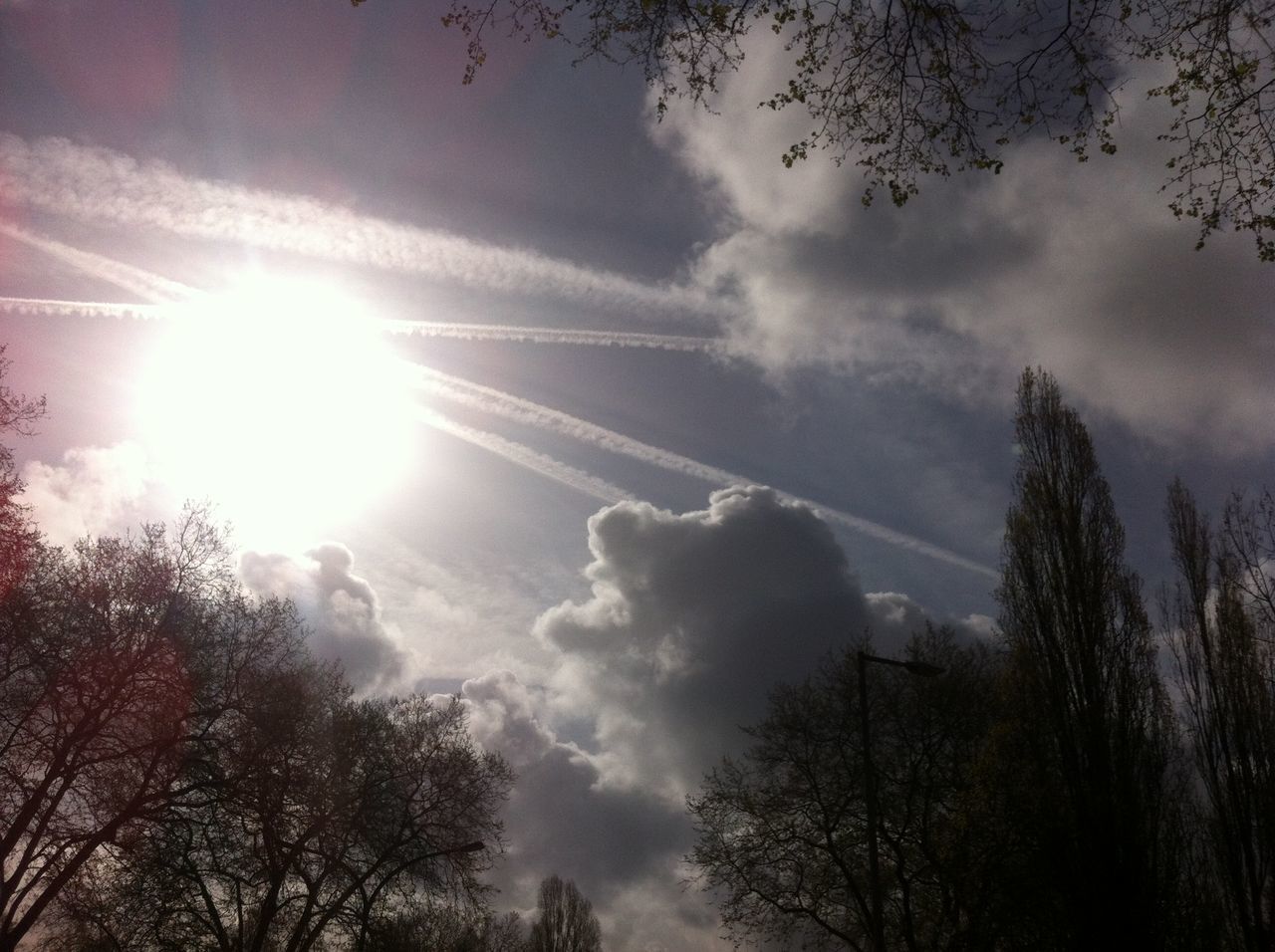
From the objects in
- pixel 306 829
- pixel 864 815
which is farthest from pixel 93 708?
pixel 864 815

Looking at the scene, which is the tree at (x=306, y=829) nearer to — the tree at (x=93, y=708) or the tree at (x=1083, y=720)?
the tree at (x=93, y=708)

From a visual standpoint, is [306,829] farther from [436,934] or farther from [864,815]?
[436,934]

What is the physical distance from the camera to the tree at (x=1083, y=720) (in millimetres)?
18484

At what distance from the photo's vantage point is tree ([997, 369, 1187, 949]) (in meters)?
18.5

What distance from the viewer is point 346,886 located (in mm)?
23891

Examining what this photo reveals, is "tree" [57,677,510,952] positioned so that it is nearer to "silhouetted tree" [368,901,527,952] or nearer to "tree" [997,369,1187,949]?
"silhouetted tree" [368,901,527,952]

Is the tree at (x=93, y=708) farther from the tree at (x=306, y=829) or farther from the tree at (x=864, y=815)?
the tree at (x=864, y=815)

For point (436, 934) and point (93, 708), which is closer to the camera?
point (93, 708)

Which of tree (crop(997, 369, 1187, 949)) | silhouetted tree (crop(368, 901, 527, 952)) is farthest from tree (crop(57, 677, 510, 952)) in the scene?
tree (crop(997, 369, 1187, 949))

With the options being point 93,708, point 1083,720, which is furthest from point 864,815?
point 93,708

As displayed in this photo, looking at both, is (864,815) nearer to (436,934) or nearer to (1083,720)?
(1083,720)

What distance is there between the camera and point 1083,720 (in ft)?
66.8

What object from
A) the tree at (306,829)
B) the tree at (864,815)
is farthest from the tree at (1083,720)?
the tree at (306,829)

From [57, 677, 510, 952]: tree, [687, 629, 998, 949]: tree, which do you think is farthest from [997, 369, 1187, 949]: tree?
[57, 677, 510, 952]: tree
